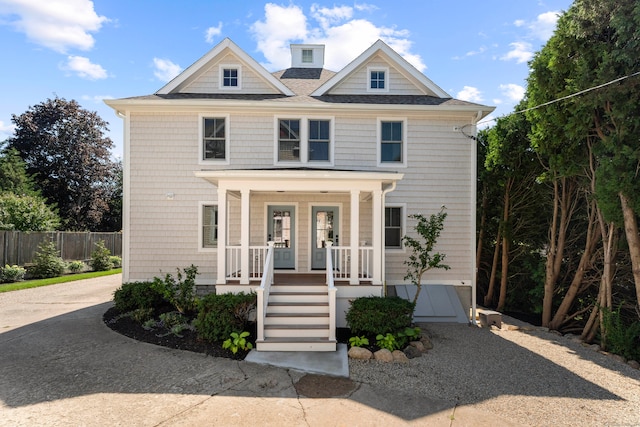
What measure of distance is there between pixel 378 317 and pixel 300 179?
3.57 meters

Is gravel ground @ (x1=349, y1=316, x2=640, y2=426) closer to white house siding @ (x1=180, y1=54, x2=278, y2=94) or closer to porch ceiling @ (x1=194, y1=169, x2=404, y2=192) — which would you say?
porch ceiling @ (x1=194, y1=169, x2=404, y2=192)

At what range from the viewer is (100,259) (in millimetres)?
18938

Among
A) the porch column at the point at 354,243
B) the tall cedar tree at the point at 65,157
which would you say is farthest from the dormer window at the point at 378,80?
the tall cedar tree at the point at 65,157

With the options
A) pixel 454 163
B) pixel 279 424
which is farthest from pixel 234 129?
pixel 279 424

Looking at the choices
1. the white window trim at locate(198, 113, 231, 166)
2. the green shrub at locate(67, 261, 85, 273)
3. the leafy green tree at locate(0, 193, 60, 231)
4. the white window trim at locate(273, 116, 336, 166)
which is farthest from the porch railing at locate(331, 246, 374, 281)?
the leafy green tree at locate(0, 193, 60, 231)

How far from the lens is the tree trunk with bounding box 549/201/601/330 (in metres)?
9.12

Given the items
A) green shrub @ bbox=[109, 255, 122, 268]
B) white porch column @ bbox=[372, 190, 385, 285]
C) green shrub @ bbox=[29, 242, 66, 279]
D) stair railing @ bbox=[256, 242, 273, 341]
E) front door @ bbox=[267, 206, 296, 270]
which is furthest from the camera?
green shrub @ bbox=[109, 255, 122, 268]

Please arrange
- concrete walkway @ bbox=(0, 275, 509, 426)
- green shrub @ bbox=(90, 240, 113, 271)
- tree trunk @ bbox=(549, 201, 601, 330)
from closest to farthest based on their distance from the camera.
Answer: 1. concrete walkway @ bbox=(0, 275, 509, 426)
2. tree trunk @ bbox=(549, 201, 601, 330)
3. green shrub @ bbox=(90, 240, 113, 271)

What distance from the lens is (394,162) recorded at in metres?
10.3

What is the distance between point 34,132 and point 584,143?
36.1 m

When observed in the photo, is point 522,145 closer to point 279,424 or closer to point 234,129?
point 234,129

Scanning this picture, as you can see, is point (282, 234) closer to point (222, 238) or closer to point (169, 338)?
point (222, 238)

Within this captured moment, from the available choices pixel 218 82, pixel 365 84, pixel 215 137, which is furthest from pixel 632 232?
pixel 218 82

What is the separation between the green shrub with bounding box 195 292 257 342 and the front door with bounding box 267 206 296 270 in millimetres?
3306
